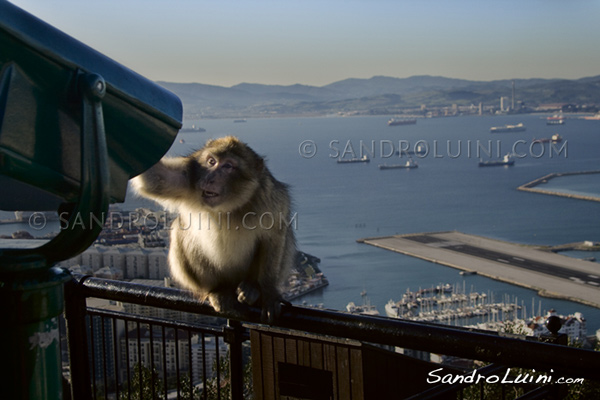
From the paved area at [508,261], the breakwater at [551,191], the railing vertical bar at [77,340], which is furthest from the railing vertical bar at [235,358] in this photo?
the breakwater at [551,191]

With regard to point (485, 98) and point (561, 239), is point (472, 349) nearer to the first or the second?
point (561, 239)

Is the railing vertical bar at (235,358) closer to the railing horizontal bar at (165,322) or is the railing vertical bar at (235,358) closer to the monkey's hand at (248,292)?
the railing horizontal bar at (165,322)

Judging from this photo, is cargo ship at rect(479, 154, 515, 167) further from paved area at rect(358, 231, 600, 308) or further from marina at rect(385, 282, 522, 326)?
marina at rect(385, 282, 522, 326)

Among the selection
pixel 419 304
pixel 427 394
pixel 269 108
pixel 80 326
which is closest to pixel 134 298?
pixel 80 326

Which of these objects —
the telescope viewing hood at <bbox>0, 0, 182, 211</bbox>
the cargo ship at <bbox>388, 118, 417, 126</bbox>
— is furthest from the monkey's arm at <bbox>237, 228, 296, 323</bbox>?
the cargo ship at <bbox>388, 118, 417, 126</bbox>

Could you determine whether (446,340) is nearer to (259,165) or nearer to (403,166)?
(259,165)

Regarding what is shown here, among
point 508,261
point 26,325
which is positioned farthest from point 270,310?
point 508,261
